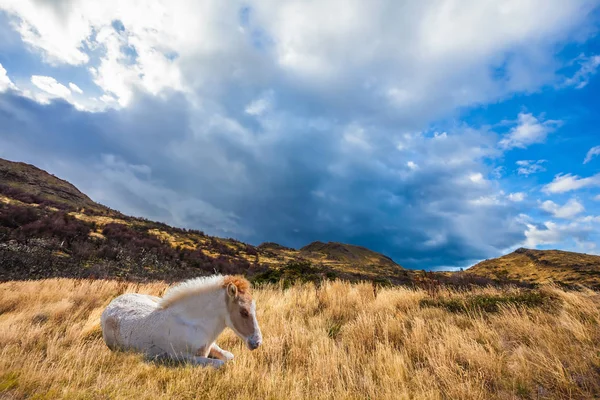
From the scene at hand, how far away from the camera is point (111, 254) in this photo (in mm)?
22047

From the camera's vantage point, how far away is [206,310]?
14.8 ft

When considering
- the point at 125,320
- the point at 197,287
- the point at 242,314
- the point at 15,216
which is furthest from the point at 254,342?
the point at 15,216

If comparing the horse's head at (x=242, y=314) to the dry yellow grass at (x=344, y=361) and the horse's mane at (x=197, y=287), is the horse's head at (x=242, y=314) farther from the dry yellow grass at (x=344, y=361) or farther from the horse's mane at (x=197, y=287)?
the dry yellow grass at (x=344, y=361)

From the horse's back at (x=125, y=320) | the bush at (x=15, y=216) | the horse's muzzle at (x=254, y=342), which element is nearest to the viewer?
the horse's muzzle at (x=254, y=342)

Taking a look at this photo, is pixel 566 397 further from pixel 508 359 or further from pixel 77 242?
pixel 77 242

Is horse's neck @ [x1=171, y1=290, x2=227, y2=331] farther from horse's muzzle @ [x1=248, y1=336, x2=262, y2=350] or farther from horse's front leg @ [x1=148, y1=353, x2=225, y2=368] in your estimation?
horse's muzzle @ [x1=248, y1=336, x2=262, y2=350]

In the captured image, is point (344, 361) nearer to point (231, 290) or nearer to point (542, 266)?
point (231, 290)

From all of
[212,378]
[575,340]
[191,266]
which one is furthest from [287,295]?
[191,266]

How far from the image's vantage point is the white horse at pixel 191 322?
429cm

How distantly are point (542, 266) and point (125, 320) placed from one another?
291ft

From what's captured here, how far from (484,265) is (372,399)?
323 ft

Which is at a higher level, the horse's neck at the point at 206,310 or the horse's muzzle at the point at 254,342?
the horse's neck at the point at 206,310

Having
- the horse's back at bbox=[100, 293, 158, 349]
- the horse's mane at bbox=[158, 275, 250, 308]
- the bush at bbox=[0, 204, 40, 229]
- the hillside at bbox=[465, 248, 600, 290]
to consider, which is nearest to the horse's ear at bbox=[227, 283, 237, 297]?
the horse's mane at bbox=[158, 275, 250, 308]

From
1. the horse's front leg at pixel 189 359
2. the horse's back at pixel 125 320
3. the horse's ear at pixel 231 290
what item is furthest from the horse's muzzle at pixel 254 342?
the horse's back at pixel 125 320
